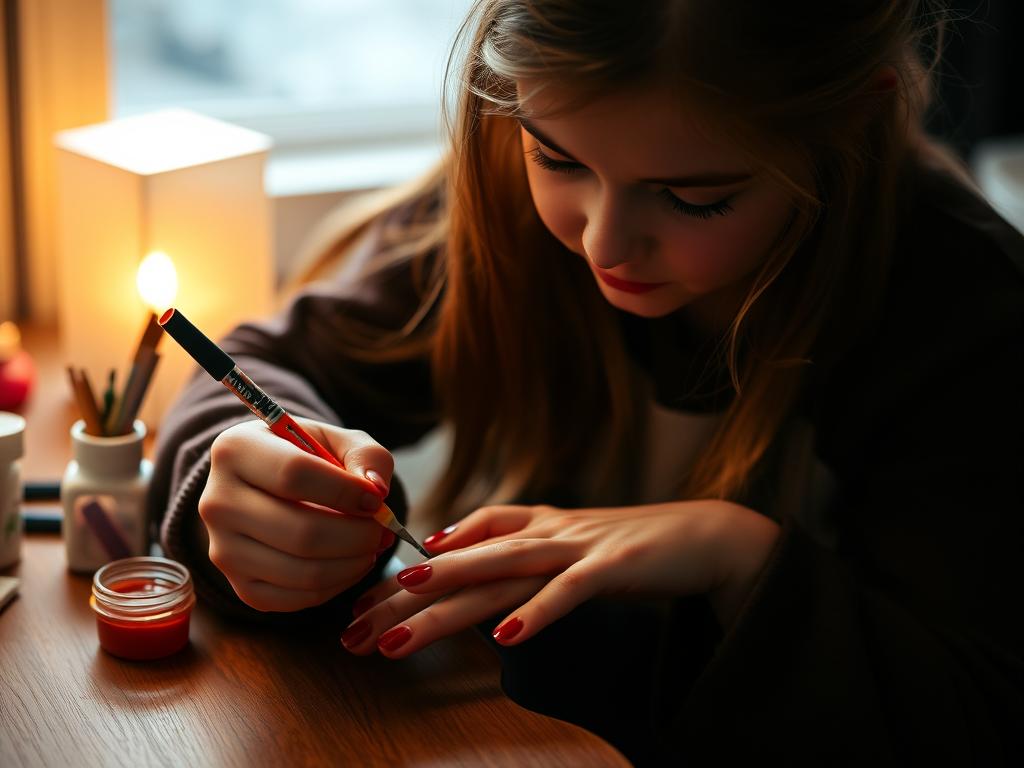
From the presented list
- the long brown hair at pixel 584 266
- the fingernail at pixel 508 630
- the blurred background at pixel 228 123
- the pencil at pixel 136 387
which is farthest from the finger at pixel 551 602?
the blurred background at pixel 228 123

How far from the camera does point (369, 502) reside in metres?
0.71

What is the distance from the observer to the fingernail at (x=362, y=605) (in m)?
0.76

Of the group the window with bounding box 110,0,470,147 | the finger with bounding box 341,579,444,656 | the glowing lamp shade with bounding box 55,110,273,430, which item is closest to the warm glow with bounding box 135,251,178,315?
the glowing lamp shade with bounding box 55,110,273,430

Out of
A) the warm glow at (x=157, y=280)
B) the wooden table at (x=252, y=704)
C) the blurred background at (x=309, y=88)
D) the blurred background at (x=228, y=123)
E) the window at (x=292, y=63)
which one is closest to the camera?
the wooden table at (x=252, y=704)

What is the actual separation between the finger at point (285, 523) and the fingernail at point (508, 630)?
0.10 m

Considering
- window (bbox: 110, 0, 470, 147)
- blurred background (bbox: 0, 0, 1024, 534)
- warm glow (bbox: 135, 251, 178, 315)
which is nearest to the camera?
warm glow (bbox: 135, 251, 178, 315)

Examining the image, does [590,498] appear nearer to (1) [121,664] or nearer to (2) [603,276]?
(2) [603,276]

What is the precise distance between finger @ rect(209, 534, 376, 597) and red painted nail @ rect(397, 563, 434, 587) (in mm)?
32

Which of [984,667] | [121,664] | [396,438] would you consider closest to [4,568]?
[121,664]

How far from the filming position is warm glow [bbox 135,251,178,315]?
939 millimetres

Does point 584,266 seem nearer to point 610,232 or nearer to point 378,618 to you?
point 610,232

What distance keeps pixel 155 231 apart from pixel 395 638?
499 millimetres

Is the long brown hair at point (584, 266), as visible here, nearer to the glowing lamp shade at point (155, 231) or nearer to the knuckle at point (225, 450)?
the glowing lamp shade at point (155, 231)

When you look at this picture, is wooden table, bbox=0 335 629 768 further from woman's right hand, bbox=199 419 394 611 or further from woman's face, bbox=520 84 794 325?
woman's face, bbox=520 84 794 325
